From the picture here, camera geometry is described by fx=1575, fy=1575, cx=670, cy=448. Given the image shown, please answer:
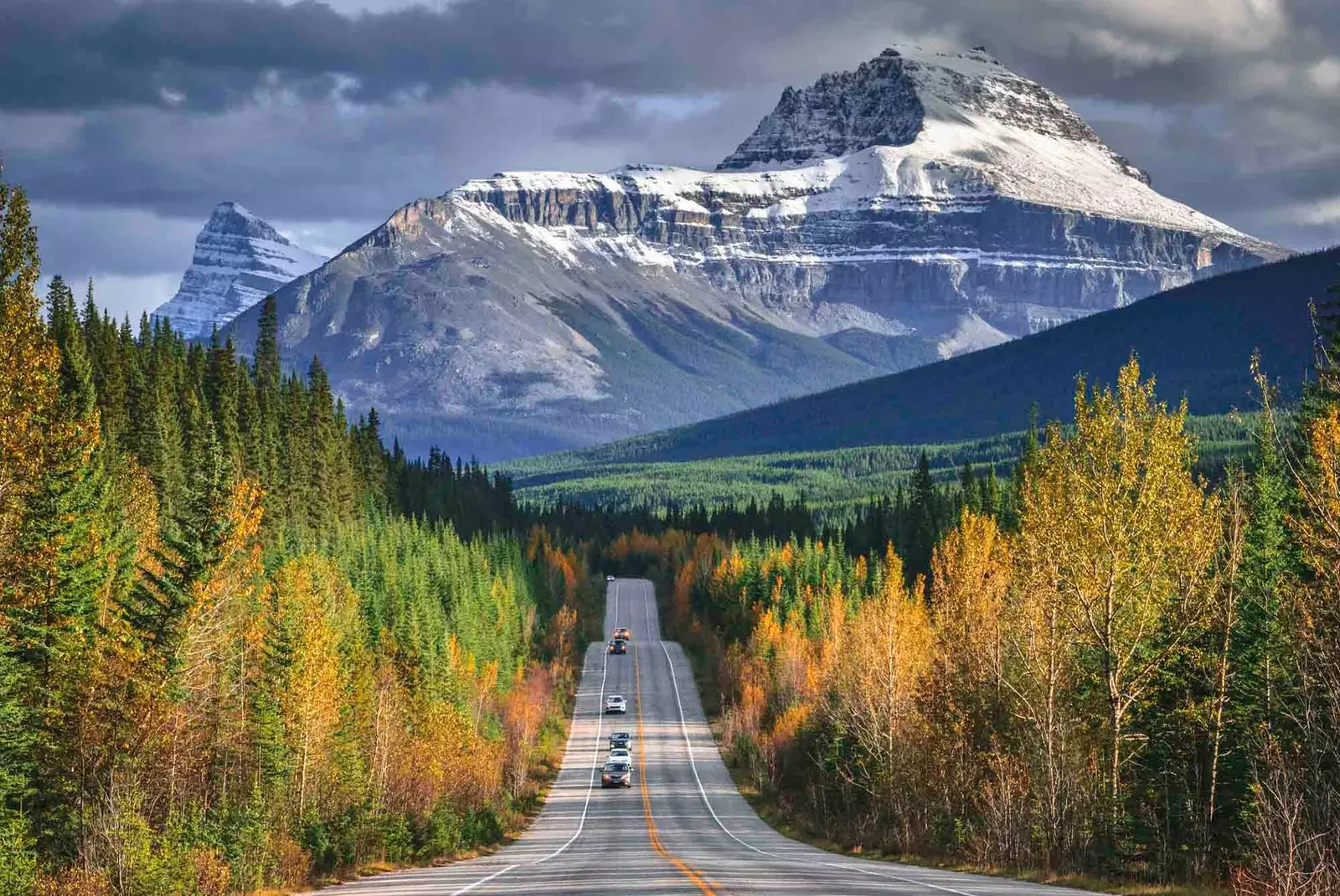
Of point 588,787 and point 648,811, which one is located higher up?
point 648,811

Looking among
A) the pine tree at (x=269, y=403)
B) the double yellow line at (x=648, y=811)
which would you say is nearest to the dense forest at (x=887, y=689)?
the double yellow line at (x=648, y=811)

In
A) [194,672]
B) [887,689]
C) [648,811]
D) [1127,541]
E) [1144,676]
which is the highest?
[1127,541]

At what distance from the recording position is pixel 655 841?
6850 centimetres

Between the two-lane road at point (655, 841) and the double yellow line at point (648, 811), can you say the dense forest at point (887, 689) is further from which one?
the double yellow line at point (648, 811)

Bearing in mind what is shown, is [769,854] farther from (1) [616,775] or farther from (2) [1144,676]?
(1) [616,775]

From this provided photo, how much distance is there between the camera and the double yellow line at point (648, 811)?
37.5 meters

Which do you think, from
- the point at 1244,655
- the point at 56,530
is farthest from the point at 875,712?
the point at 56,530

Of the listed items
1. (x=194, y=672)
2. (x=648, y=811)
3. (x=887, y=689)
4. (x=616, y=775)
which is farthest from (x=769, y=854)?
(x=616, y=775)

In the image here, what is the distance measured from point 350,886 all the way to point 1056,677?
23273mm

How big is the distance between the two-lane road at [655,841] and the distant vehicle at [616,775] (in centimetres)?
70

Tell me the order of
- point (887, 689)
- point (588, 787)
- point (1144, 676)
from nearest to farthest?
1. point (1144, 676)
2. point (887, 689)
3. point (588, 787)

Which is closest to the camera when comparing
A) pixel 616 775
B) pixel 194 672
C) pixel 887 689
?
pixel 194 672

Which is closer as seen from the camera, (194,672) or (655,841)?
(194,672)

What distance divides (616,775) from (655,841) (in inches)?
1351
